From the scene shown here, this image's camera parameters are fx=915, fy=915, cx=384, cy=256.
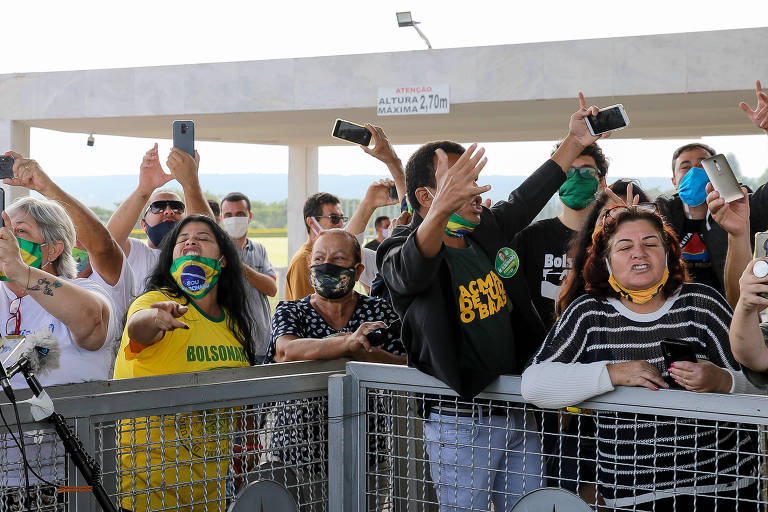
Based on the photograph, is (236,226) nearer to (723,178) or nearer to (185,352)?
(185,352)

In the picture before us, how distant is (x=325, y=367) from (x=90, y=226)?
139 centimetres

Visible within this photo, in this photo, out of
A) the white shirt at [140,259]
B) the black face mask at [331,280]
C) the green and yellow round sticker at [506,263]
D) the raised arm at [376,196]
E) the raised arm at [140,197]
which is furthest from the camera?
the raised arm at [376,196]

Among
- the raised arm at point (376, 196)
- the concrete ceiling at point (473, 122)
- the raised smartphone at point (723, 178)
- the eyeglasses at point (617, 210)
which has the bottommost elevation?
the eyeglasses at point (617, 210)

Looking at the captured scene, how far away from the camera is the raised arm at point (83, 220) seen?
12.9 feet

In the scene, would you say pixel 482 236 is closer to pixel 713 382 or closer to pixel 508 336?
pixel 508 336

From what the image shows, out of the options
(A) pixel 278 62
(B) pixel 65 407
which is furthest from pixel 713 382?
(A) pixel 278 62

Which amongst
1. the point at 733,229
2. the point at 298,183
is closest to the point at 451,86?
the point at 298,183

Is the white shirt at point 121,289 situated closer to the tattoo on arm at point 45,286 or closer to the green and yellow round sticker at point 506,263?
the tattoo on arm at point 45,286

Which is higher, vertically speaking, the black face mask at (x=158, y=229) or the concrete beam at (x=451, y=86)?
the concrete beam at (x=451, y=86)

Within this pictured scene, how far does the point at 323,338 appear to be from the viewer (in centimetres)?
375

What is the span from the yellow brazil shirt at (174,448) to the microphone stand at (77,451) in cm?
9

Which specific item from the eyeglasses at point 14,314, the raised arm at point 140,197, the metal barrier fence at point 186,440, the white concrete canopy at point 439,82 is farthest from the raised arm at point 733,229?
the white concrete canopy at point 439,82

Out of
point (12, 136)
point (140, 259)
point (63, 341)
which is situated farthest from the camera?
point (12, 136)

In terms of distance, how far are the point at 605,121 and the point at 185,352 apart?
2.03 meters
